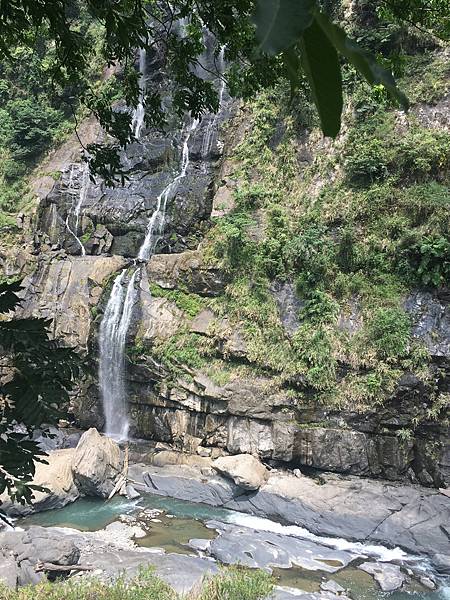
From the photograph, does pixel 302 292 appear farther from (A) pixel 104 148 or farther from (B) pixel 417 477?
(A) pixel 104 148

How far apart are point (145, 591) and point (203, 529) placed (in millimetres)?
3248

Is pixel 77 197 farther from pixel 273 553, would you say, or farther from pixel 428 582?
pixel 428 582

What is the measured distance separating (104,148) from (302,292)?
25.8 ft

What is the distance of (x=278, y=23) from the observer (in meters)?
0.40

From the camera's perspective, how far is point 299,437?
9312 millimetres

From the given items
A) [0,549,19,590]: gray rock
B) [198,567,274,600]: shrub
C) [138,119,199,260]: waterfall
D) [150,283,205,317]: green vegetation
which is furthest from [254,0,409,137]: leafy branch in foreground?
[138,119,199,260]: waterfall

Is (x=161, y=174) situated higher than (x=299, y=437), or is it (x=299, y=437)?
(x=161, y=174)

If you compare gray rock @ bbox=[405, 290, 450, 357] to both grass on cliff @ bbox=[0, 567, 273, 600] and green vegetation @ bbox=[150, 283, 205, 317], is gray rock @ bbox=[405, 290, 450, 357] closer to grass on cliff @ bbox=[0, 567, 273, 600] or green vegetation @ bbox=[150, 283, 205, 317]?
green vegetation @ bbox=[150, 283, 205, 317]

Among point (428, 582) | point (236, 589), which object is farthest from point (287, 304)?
point (236, 589)

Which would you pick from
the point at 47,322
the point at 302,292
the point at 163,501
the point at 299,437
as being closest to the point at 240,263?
the point at 302,292

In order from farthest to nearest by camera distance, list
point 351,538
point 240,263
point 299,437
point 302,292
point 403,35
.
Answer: point 403,35, point 240,263, point 302,292, point 299,437, point 351,538

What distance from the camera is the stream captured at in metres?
6.80

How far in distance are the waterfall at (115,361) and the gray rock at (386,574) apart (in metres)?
6.14

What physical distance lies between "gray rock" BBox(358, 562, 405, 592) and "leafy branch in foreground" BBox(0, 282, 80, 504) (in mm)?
6853
